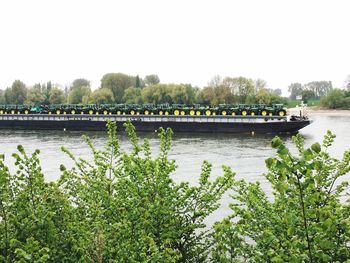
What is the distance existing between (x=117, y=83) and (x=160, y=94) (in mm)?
22273

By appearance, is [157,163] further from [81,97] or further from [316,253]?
[81,97]

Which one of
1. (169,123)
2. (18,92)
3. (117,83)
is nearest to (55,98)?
(18,92)

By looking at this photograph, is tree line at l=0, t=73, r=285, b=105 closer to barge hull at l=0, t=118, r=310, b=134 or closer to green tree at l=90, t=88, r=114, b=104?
green tree at l=90, t=88, r=114, b=104

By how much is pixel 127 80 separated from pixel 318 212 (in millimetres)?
113613

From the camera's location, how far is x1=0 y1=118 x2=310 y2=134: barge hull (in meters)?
53.3

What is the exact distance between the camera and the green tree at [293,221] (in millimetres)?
3932

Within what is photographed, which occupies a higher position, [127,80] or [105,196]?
[127,80]

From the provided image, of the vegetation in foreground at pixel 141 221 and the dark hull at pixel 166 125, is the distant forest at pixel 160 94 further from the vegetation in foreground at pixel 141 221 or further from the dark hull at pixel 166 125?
the vegetation in foreground at pixel 141 221

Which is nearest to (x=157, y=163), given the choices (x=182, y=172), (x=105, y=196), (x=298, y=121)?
(x=105, y=196)

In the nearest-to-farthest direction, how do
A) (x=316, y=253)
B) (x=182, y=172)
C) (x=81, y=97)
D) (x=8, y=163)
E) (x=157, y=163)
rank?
(x=316, y=253)
(x=157, y=163)
(x=182, y=172)
(x=8, y=163)
(x=81, y=97)

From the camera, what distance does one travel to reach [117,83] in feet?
374

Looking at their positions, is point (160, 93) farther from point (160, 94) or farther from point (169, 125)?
point (169, 125)

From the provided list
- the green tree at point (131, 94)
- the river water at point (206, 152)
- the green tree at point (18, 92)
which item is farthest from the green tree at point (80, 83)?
the river water at point (206, 152)

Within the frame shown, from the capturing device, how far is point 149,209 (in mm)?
6766
